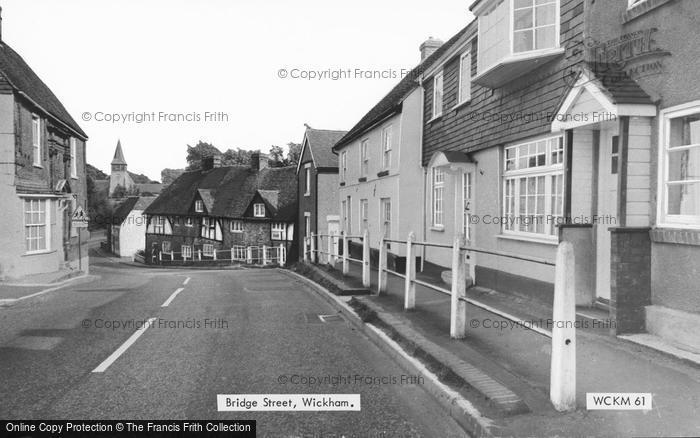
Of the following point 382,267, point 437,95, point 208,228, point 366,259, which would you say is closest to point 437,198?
point 437,95

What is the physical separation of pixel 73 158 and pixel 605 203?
81.2 ft

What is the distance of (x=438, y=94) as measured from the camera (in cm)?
1523

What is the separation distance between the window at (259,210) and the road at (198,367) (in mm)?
31682

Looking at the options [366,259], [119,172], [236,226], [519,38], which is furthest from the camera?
[119,172]

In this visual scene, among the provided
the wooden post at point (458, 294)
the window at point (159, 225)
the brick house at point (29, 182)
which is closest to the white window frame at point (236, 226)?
the window at point (159, 225)

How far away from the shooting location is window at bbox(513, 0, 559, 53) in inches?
360

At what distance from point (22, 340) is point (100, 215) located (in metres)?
82.2

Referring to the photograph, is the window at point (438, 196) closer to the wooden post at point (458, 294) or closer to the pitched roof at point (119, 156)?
the wooden post at point (458, 294)

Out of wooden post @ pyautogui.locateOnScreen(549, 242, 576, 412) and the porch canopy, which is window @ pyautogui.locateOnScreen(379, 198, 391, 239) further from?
wooden post @ pyautogui.locateOnScreen(549, 242, 576, 412)

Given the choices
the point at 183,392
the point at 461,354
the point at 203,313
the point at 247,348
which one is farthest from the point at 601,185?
the point at 203,313

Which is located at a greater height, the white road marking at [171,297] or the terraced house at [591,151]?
the terraced house at [591,151]

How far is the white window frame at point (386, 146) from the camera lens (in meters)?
18.1

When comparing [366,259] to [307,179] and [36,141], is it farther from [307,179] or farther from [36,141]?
[307,179]

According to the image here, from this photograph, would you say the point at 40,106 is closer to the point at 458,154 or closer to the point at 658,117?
the point at 458,154
